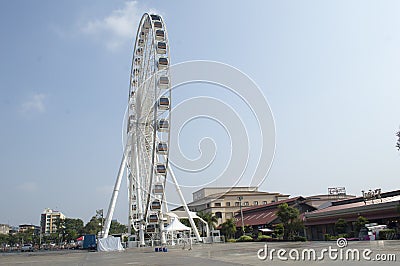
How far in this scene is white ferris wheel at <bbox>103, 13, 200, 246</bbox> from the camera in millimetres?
38125

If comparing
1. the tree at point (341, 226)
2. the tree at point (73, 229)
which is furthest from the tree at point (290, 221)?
the tree at point (73, 229)

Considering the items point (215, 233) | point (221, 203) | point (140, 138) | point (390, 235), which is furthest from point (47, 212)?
point (390, 235)

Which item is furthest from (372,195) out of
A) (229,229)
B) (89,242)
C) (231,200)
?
(231,200)

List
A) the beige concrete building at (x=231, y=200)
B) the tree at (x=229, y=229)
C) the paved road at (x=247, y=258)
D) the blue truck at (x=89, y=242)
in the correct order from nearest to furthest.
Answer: the paved road at (x=247, y=258) < the blue truck at (x=89, y=242) < the tree at (x=229, y=229) < the beige concrete building at (x=231, y=200)

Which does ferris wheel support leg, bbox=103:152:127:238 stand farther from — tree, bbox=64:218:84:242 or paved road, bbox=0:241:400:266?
tree, bbox=64:218:84:242

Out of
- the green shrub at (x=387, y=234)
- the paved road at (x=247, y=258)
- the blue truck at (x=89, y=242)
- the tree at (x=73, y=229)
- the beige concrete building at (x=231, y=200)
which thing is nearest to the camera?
the paved road at (x=247, y=258)

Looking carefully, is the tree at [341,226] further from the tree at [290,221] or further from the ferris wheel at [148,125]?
the ferris wheel at [148,125]

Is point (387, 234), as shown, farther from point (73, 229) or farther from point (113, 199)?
point (73, 229)

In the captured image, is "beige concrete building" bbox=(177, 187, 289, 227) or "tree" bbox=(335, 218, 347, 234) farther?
"beige concrete building" bbox=(177, 187, 289, 227)

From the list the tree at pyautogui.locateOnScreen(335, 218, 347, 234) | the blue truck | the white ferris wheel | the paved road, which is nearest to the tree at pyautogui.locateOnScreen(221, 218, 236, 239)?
the white ferris wheel

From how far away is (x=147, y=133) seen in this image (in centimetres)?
4250

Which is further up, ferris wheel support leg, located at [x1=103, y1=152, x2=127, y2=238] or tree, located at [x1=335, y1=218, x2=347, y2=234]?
ferris wheel support leg, located at [x1=103, y1=152, x2=127, y2=238]

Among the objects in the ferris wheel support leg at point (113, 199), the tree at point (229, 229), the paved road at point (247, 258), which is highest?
the ferris wheel support leg at point (113, 199)

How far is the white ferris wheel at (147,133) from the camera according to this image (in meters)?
38.1
